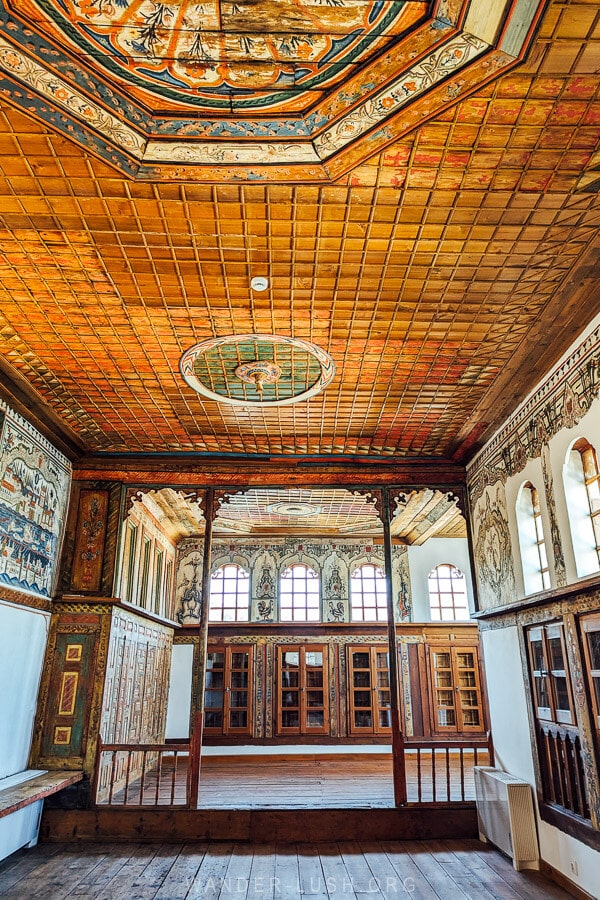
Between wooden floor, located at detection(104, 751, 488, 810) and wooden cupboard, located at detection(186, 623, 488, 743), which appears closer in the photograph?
wooden floor, located at detection(104, 751, 488, 810)

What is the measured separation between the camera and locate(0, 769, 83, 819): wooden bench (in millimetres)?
5402

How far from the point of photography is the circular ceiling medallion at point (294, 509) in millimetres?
11210

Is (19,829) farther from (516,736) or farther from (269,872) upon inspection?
(516,736)

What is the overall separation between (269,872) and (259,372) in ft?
15.0

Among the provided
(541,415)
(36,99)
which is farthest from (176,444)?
(36,99)

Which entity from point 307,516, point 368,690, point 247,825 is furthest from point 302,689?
point 247,825

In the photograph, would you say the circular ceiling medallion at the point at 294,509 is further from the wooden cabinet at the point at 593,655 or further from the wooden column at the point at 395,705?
the wooden cabinet at the point at 593,655

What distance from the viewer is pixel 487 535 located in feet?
25.1

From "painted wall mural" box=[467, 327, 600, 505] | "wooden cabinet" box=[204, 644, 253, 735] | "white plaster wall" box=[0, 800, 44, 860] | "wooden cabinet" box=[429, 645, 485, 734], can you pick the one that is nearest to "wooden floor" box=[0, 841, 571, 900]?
"white plaster wall" box=[0, 800, 44, 860]

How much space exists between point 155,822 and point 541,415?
5.79 meters

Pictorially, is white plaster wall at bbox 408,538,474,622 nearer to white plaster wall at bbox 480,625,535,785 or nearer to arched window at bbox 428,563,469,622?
arched window at bbox 428,563,469,622

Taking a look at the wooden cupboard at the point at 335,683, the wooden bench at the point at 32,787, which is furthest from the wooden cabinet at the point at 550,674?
the wooden cupboard at the point at 335,683

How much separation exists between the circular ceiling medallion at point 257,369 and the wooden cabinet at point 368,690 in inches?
300

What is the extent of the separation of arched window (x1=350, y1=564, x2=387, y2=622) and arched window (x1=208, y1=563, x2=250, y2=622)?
7.26ft
